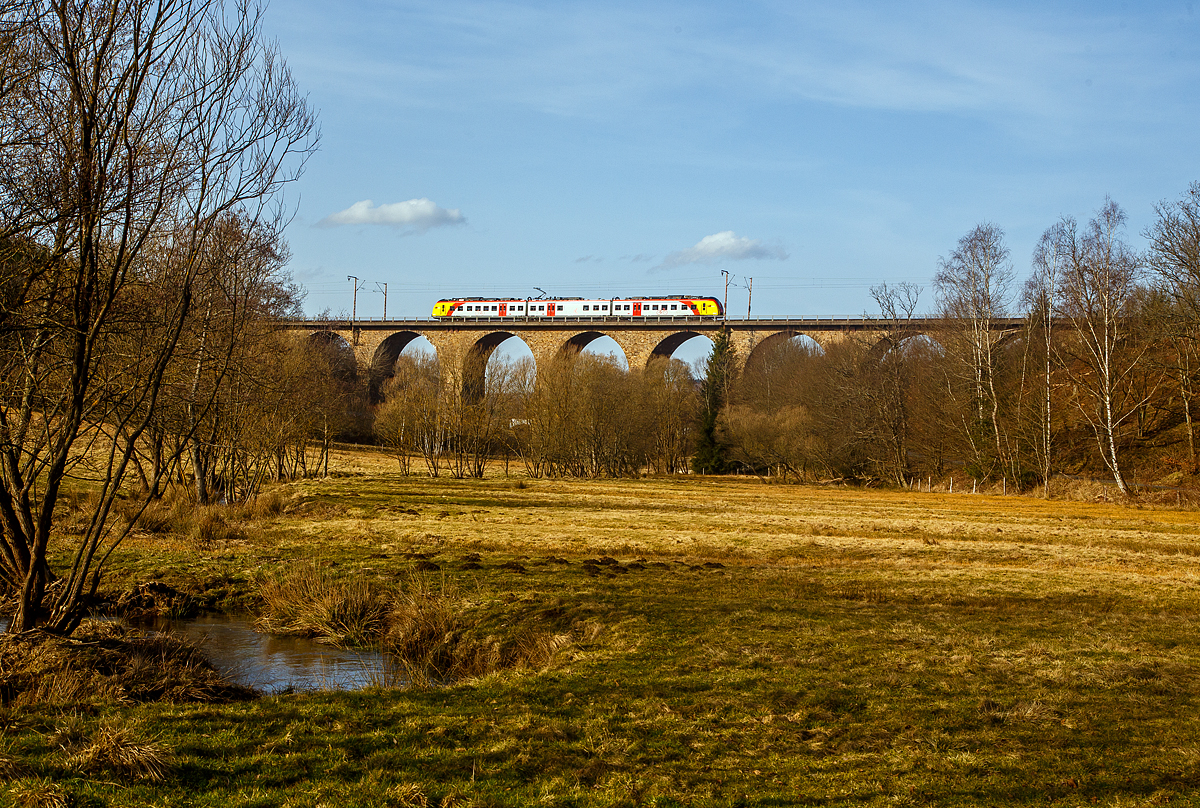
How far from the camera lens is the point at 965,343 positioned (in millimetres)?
42375

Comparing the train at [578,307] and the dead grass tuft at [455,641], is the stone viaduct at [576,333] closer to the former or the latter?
the train at [578,307]

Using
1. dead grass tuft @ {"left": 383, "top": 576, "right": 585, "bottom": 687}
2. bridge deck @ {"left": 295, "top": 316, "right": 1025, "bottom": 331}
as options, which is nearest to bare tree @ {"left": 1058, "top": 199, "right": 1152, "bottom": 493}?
bridge deck @ {"left": 295, "top": 316, "right": 1025, "bottom": 331}

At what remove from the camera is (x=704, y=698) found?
680 centimetres

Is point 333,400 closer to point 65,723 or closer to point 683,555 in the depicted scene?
point 683,555

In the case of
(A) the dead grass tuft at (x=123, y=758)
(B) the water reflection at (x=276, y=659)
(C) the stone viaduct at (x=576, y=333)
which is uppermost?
(C) the stone viaduct at (x=576, y=333)

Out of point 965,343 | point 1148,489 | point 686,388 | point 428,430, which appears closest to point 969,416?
point 965,343

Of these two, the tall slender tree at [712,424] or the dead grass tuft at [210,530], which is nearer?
the dead grass tuft at [210,530]

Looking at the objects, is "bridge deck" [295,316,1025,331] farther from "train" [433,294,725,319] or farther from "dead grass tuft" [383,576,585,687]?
"dead grass tuft" [383,576,585,687]

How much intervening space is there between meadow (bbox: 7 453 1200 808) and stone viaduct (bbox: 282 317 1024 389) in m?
44.5

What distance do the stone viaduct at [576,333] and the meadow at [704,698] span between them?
44522 mm

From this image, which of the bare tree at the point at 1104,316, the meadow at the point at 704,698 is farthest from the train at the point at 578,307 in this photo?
the meadow at the point at 704,698

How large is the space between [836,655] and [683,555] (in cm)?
808

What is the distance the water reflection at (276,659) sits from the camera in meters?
8.26

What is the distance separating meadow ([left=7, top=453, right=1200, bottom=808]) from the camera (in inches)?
195
